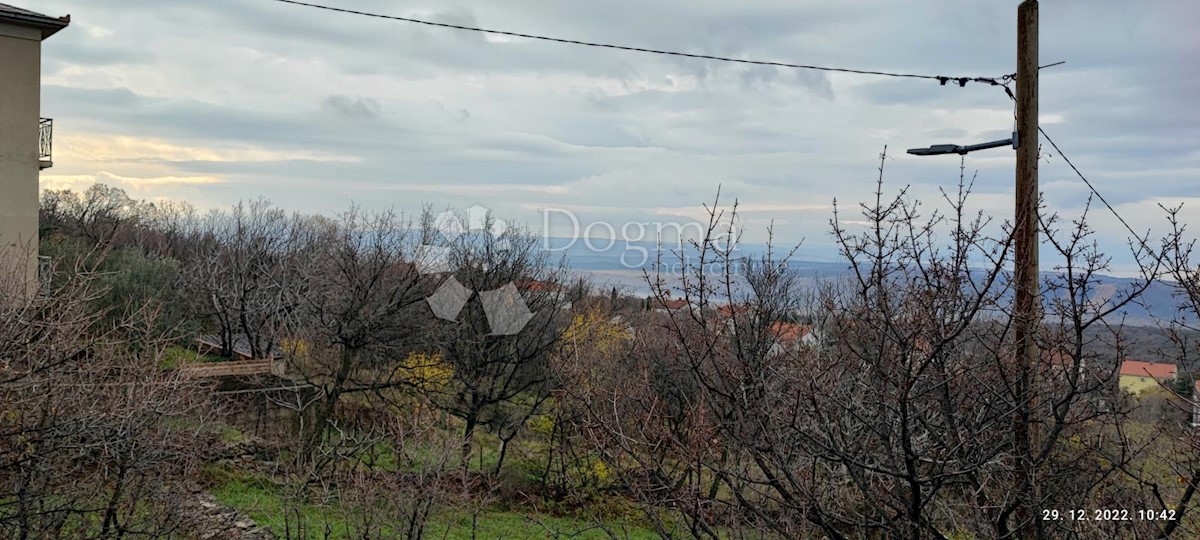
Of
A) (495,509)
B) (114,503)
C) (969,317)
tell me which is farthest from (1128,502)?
(495,509)

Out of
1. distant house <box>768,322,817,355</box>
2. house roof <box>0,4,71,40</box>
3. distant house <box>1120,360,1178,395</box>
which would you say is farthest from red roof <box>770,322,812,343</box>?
house roof <box>0,4,71,40</box>

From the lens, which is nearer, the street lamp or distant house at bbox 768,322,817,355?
the street lamp

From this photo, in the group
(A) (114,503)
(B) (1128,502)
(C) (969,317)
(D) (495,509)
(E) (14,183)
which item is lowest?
(D) (495,509)

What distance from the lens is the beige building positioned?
21.0 m

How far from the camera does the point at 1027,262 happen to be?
523cm

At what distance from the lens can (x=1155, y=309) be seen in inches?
223

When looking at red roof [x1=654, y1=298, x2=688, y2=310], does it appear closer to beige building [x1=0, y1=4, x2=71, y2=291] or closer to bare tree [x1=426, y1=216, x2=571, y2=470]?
bare tree [x1=426, y1=216, x2=571, y2=470]

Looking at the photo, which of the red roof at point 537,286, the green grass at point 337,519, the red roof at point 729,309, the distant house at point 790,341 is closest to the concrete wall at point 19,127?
the green grass at point 337,519

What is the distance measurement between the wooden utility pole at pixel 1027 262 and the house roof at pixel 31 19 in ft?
74.3

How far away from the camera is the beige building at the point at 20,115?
21.0m

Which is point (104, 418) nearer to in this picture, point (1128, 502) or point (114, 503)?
point (114, 503)

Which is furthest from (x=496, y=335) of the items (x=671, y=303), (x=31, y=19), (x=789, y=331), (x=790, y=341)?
(x=671, y=303)

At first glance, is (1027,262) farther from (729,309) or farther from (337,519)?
(337,519)

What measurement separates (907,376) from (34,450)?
816 centimetres
